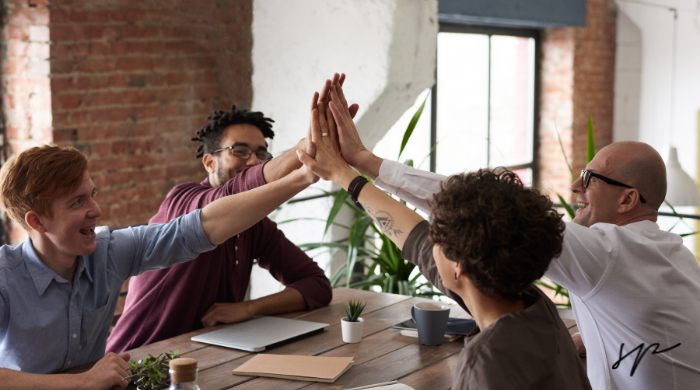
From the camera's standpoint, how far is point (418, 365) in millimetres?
1688

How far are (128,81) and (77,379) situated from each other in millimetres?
1979

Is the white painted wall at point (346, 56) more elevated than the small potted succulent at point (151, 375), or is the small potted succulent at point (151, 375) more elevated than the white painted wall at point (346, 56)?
the white painted wall at point (346, 56)

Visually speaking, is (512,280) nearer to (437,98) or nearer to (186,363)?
(186,363)

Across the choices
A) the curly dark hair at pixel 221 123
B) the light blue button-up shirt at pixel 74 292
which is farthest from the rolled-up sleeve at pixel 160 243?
the curly dark hair at pixel 221 123

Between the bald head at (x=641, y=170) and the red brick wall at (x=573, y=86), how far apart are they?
168 inches

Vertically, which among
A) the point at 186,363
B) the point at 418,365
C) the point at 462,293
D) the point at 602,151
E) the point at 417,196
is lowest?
the point at 418,365

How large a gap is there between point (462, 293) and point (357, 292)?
122cm

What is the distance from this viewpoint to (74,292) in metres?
1.68

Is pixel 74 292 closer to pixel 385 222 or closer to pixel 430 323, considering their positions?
pixel 385 222

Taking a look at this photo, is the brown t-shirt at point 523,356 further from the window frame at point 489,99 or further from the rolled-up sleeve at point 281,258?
the window frame at point 489,99

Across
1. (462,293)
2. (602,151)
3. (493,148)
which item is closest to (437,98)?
(493,148)

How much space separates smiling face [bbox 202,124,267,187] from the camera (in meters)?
2.38

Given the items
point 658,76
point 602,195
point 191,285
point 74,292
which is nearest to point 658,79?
point 658,76

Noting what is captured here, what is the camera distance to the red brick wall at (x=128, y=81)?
288cm
